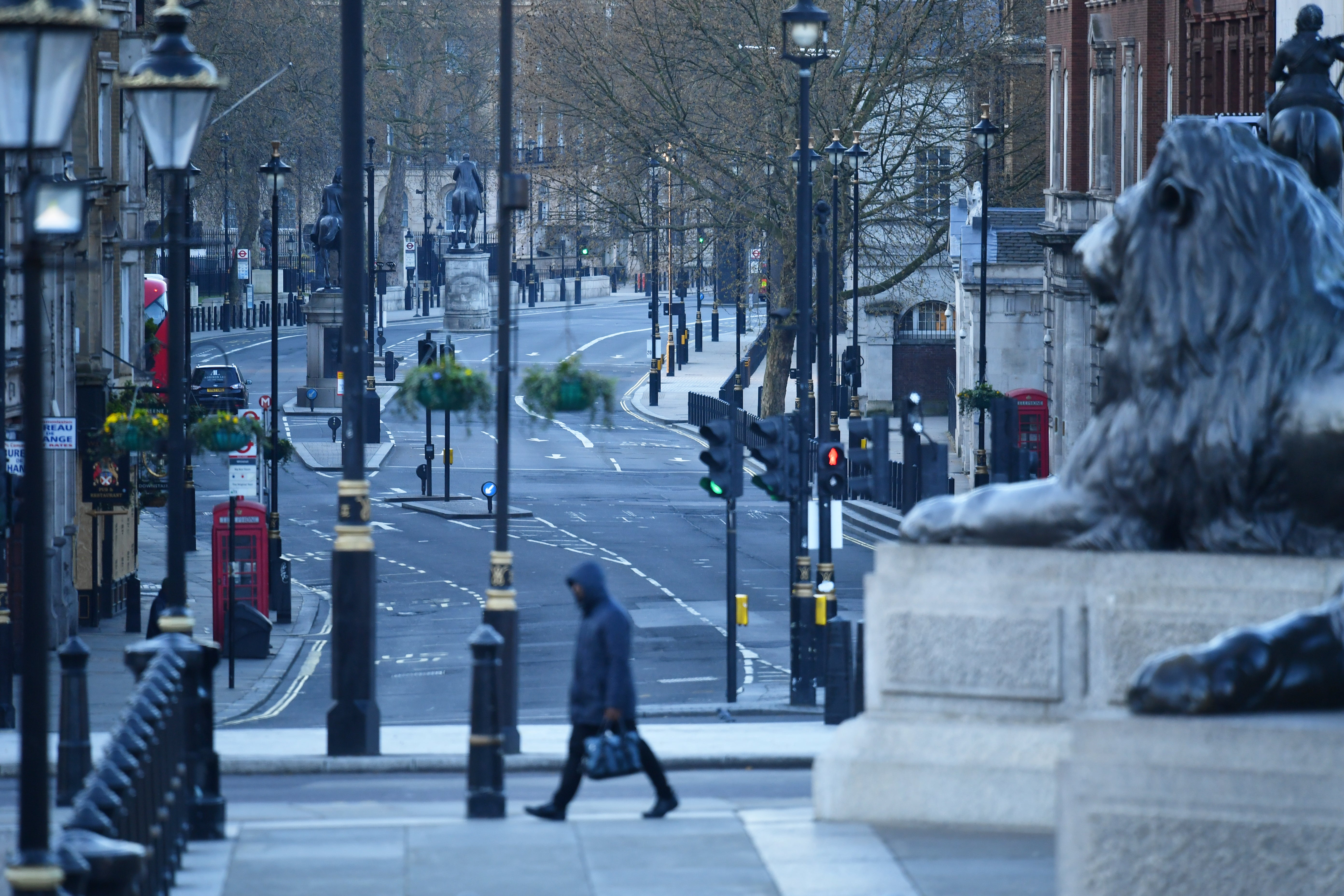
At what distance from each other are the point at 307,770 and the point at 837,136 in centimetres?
3024

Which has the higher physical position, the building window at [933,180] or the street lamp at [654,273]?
the building window at [933,180]

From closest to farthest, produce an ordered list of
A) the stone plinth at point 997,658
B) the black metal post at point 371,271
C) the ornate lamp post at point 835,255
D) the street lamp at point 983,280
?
1. the stone plinth at point 997,658
2. the ornate lamp post at point 835,255
3. the street lamp at point 983,280
4. the black metal post at point 371,271

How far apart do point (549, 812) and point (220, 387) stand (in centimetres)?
4539

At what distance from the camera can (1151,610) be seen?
9.71m

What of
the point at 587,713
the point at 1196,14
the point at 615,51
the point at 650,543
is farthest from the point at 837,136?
the point at 587,713

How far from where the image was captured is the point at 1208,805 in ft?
21.3

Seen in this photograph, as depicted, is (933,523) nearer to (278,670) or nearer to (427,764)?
(427,764)

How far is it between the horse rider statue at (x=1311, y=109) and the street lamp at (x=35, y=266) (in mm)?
8657

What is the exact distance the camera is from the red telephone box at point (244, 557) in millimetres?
29094

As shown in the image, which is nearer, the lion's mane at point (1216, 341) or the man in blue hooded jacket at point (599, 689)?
the lion's mane at point (1216, 341)

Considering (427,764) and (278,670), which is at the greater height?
(427,764)

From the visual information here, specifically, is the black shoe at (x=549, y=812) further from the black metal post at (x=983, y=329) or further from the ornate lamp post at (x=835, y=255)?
the black metal post at (x=983, y=329)

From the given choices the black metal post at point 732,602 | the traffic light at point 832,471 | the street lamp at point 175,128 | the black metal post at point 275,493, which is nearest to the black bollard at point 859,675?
the black metal post at point 732,602

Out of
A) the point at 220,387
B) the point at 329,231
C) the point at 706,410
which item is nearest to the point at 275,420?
the point at 220,387
